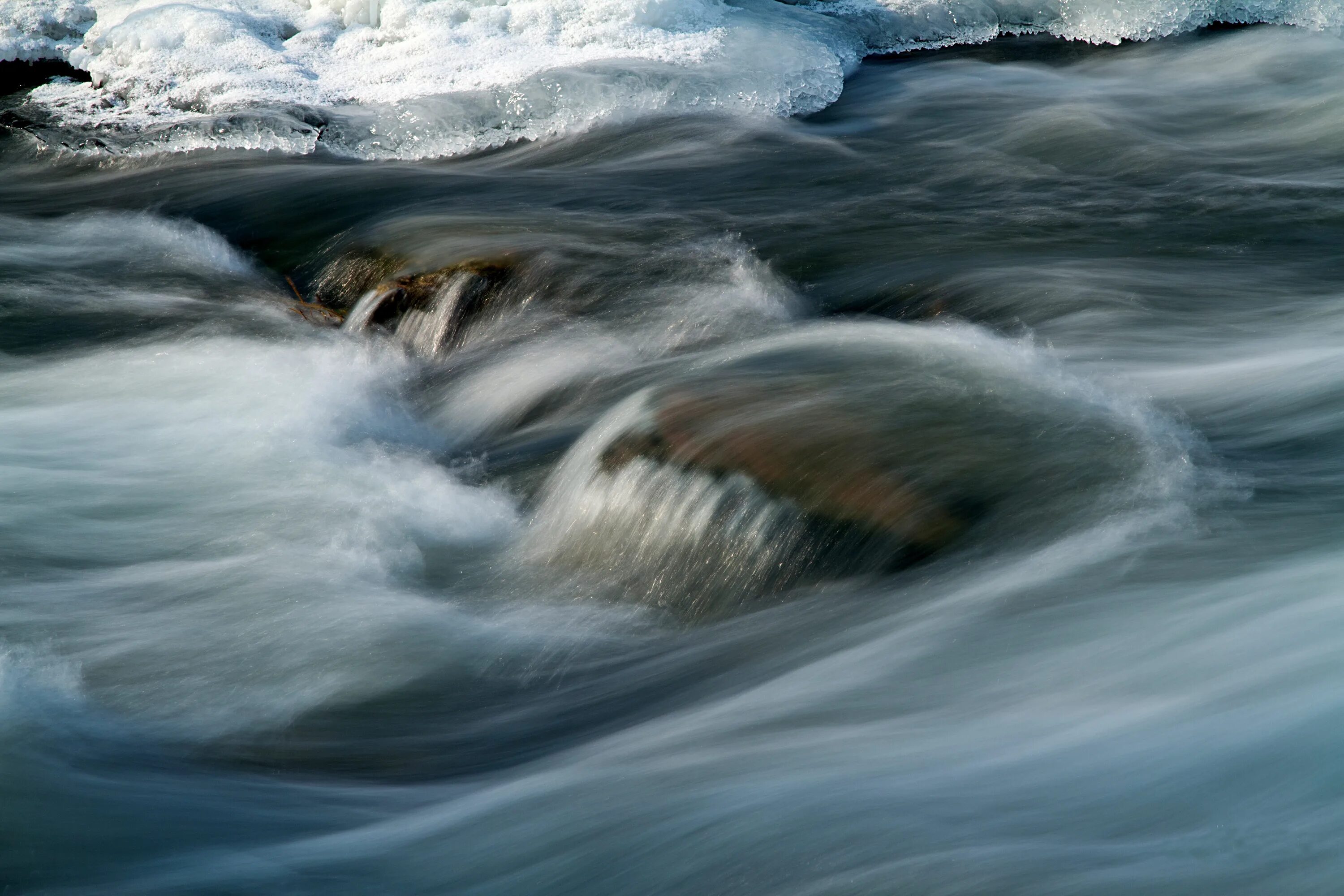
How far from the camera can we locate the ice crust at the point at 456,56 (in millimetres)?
6863

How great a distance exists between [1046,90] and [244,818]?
21.0 ft

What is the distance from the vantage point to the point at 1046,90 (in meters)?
7.21

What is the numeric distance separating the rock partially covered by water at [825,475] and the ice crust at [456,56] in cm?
374

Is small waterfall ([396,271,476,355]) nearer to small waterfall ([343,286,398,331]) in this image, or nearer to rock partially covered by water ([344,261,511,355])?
rock partially covered by water ([344,261,511,355])

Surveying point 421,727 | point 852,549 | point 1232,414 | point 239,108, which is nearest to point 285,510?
point 421,727

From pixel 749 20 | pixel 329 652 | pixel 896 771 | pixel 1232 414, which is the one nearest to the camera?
pixel 896 771

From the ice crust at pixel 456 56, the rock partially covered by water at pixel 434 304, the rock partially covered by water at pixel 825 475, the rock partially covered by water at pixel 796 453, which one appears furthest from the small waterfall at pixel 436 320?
the ice crust at pixel 456 56

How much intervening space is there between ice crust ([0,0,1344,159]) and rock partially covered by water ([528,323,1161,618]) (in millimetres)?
3740

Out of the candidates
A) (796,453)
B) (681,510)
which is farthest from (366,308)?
(796,453)

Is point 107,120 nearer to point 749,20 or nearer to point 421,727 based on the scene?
point 749,20

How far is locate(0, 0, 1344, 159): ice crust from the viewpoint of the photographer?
686 centimetres

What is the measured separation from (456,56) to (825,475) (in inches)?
198

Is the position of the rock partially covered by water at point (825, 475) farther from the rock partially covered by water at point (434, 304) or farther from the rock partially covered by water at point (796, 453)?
the rock partially covered by water at point (434, 304)

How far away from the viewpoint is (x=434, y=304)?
505cm
